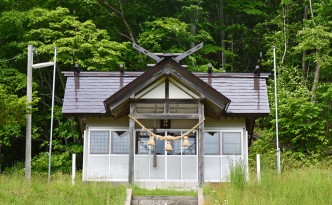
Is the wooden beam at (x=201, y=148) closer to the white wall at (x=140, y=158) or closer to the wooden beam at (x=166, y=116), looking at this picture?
the wooden beam at (x=166, y=116)

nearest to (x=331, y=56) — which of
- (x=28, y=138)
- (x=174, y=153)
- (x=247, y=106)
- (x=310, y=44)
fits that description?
(x=310, y=44)

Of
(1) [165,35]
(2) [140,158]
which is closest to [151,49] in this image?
(1) [165,35]

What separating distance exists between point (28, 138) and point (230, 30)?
2447cm

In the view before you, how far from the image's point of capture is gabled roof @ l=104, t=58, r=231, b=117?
23.7 m

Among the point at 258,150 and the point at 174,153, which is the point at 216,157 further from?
the point at 258,150

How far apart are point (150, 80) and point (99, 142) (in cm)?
353

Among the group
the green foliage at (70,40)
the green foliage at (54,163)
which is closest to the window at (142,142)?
the green foliage at (54,163)

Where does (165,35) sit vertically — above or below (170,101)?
above

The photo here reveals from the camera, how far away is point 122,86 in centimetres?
2669

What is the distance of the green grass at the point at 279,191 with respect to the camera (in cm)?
1770

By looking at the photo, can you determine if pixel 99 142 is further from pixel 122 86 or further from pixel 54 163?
pixel 54 163

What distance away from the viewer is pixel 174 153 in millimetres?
25094

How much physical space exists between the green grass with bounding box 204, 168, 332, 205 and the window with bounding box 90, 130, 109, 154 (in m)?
6.19

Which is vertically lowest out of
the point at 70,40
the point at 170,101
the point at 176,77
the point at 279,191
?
the point at 279,191
